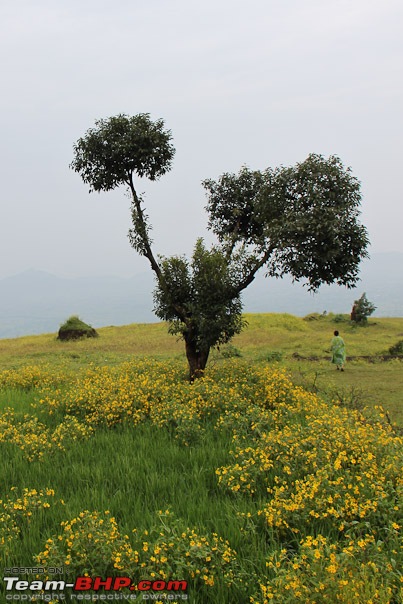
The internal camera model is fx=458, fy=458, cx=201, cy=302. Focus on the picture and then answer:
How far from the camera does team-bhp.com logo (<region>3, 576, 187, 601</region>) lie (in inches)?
218

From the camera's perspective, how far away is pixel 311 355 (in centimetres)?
2898

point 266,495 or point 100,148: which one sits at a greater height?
point 100,148

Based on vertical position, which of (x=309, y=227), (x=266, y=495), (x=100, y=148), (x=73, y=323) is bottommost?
(x=266, y=495)

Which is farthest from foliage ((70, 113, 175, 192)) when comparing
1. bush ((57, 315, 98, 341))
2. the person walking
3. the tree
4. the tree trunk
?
bush ((57, 315, 98, 341))

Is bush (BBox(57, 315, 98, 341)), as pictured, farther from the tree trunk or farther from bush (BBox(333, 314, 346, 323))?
the tree trunk

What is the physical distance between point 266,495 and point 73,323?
118ft

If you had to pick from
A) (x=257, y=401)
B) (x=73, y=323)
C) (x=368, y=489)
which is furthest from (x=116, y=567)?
(x=73, y=323)

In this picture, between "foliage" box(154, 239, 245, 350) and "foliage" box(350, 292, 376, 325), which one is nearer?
"foliage" box(154, 239, 245, 350)

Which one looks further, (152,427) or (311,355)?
(311,355)

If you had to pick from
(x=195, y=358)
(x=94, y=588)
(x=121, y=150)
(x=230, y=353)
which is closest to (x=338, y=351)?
(x=230, y=353)

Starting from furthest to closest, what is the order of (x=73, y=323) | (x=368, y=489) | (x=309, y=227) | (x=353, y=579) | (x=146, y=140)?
(x=73, y=323)
(x=146, y=140)
(x=309, y=227)
(x=368, y=489)
(x=353, y=579)

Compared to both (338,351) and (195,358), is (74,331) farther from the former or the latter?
(195,358)

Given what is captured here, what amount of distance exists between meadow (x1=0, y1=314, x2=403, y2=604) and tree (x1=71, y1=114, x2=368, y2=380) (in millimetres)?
2323

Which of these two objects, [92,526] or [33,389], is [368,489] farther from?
[33,389]
